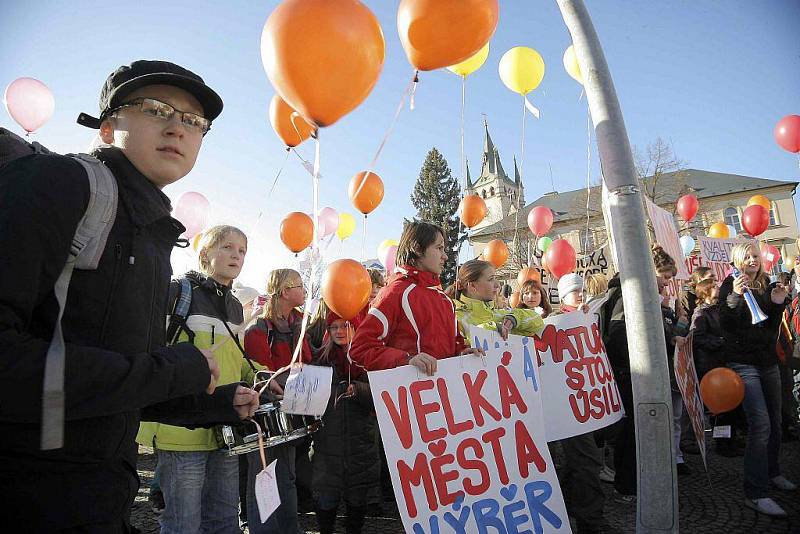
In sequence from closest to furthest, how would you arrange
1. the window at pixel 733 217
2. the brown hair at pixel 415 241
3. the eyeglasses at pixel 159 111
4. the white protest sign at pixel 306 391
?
the eyeglasses at pixel 159 111
the white protest sign at pixel 306 391
the brown hair at pixel 415 241
the window at pixel 733 217

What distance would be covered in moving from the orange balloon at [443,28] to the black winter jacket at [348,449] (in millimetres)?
2380

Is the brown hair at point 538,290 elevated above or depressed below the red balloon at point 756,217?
below

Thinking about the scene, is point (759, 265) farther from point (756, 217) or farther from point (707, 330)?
point (756, 217)

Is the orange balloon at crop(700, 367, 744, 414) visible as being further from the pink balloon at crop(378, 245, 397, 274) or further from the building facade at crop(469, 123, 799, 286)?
the building facade at crop(469, 123, 799, 286)

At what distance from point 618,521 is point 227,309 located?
3.23 metres

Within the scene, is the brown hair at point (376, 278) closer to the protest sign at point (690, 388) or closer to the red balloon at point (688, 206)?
the protest sign at point (690, 388)

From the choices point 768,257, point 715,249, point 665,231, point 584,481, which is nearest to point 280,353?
point 584,481

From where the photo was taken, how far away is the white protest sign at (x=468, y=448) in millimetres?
2504

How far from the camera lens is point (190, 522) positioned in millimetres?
2238

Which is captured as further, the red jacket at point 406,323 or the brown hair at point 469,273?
the brown hair at point 469,273

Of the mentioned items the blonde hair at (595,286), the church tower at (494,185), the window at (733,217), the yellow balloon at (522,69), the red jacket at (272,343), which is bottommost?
the red jacket at (272,343)

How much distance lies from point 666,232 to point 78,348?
14.4 feet

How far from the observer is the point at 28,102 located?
6.26 m

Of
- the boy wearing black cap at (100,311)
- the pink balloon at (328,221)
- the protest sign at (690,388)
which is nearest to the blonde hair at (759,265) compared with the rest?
the protest sign at (690,388)
